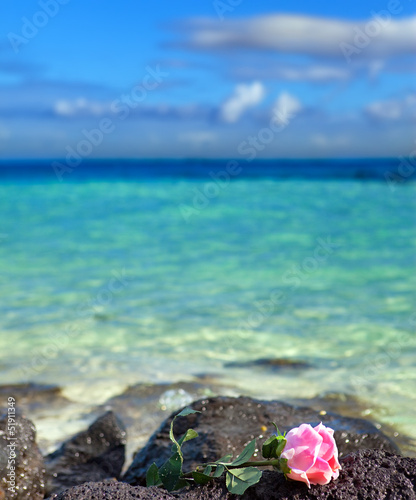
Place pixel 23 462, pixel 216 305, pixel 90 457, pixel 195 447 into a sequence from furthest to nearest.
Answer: pixel 216 305 → pixel 90 457 → pixel 23 462 → pixel 195 447

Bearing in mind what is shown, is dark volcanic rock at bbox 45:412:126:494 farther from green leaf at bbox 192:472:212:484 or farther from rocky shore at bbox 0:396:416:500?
green leaf at bbox 192:472:212:484

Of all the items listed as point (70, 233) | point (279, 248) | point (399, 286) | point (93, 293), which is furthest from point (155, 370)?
point (70, 233)

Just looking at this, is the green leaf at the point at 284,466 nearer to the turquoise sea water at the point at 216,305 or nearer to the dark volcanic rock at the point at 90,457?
the dark volcanic rock at the point at 90,457

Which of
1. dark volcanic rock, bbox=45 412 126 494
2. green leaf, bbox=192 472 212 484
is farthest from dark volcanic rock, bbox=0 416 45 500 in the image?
green leaf, bbox=192 472 212 484

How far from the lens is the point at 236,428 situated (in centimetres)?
283

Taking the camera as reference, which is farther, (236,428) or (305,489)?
(236,428)

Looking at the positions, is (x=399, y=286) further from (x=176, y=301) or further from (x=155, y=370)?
Result: (x=155, y=370)

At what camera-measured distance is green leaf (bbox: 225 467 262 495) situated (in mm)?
1635

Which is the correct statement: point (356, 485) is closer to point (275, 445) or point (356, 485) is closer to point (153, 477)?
point (275, 445)

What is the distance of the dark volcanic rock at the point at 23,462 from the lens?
2.71 meters

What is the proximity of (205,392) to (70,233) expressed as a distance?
33.1ft

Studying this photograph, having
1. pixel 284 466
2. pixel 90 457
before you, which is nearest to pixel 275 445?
pixel 284 466

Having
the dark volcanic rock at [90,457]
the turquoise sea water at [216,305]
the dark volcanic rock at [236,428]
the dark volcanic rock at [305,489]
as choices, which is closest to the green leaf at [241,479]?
the dark volcanic rock at [305,489]

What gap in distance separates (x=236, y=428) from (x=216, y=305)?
459 centimetres
